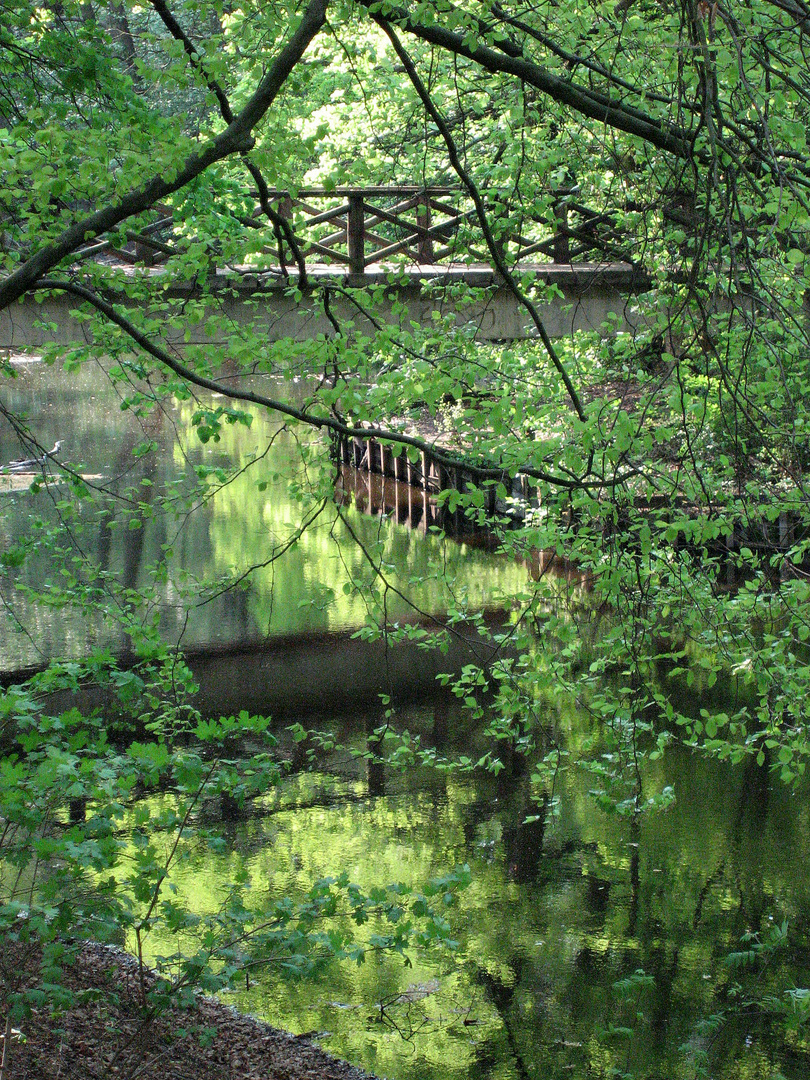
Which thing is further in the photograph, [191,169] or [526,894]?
[526,894]

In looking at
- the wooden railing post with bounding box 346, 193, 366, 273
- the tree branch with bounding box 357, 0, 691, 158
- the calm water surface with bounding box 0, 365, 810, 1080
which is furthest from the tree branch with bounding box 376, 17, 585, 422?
the wooden railing post with bounding box 346, 193, 366, 273

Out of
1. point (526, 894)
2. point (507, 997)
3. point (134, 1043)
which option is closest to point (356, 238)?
point (526, 894)

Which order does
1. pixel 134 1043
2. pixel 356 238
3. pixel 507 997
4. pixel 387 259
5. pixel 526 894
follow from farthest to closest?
1. pixel 356 238
2. pixel 387 259
3. pixel 526 894
4. pixel 507 997
5. pixel 134 1043

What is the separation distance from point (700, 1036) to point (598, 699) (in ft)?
8.71

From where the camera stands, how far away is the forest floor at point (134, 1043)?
5.31 metres

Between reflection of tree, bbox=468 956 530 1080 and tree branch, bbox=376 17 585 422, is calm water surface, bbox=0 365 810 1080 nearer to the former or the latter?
reflection of tree, bbox=468 956 530 1080

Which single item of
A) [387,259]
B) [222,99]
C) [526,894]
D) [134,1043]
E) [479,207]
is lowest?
[526,894]

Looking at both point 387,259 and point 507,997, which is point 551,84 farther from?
point 507,997

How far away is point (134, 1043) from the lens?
593cm

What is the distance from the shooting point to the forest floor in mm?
5309

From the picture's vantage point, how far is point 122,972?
6.90 m

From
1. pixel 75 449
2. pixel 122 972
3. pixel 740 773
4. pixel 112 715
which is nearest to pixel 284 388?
pixel 75 449

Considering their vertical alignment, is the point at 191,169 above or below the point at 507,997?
above

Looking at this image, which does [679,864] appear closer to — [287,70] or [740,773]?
[740,773]
